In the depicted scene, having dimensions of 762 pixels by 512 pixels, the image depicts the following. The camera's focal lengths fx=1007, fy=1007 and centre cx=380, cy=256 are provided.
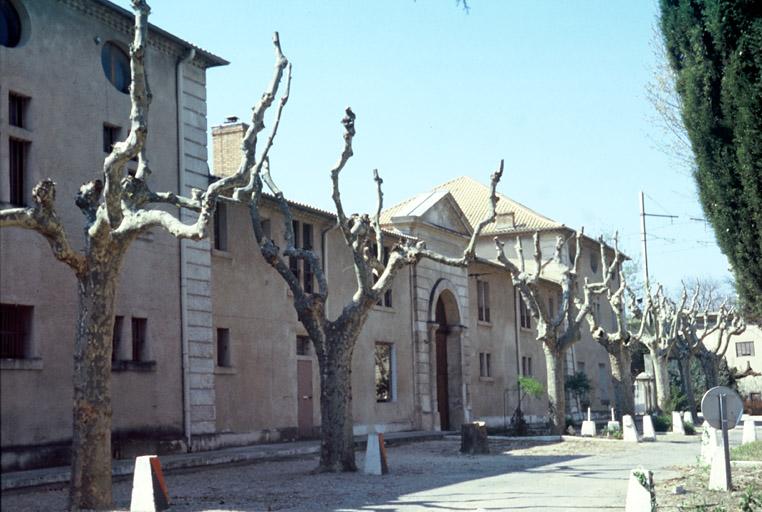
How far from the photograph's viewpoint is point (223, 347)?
23875mm

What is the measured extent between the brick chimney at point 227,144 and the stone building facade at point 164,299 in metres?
0.05

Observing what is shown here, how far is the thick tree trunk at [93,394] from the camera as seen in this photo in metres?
12.1

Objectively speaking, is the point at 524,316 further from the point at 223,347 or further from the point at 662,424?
the point at 223,347

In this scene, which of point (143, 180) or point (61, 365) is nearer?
point (143, 180)

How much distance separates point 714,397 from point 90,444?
7.85m

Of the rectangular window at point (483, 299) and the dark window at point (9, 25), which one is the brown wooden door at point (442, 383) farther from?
the dark window at point (9, 25)

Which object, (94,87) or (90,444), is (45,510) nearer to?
(90,444)

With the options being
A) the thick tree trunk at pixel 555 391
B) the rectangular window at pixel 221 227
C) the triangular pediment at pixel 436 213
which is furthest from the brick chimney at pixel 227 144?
the thick tree trunk at pixel 555 391

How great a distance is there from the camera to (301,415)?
2650cm

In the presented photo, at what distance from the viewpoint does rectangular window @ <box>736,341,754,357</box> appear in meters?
78.5

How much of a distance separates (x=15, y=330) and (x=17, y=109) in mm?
4090

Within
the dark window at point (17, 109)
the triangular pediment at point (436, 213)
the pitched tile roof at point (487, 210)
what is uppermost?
the pitched tile roof at point (487, 210)

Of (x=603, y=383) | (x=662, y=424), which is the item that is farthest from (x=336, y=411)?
(x=603, y=383)

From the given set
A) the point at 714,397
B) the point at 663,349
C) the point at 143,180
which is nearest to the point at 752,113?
the point at 714,397
